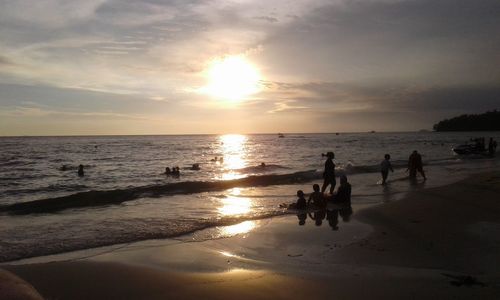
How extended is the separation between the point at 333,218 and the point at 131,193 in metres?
12.1

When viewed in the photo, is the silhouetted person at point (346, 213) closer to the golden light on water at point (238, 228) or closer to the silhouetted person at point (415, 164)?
the golden light on water at point (238, 228)

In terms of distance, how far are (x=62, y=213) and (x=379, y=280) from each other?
1251 cm

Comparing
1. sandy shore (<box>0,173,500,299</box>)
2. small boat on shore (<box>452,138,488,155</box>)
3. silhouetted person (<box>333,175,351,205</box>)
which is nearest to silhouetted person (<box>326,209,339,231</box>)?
sandy shore (<box>0,173,500,299</box>)

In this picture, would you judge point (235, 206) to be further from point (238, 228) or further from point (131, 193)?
point (131, 193)

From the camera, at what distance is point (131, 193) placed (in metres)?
21.7

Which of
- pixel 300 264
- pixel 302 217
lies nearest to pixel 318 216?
pixel 302 217

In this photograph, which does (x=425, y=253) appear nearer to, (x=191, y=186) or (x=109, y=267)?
(x=109, y=267)

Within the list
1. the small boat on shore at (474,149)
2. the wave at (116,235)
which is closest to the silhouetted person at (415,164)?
the wave at (116,235)

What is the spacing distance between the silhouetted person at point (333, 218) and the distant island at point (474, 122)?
157 metres

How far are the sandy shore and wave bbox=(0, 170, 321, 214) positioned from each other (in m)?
8.83

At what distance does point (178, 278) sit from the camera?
732 cm

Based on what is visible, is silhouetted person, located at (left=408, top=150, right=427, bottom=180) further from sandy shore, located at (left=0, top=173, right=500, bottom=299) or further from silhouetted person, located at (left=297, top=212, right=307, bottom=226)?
silhouetted person, located at (left=297, top=212, right=307, bottom=226)

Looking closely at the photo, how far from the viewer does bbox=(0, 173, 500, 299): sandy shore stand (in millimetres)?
6547

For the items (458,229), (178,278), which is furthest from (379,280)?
(458,229)
